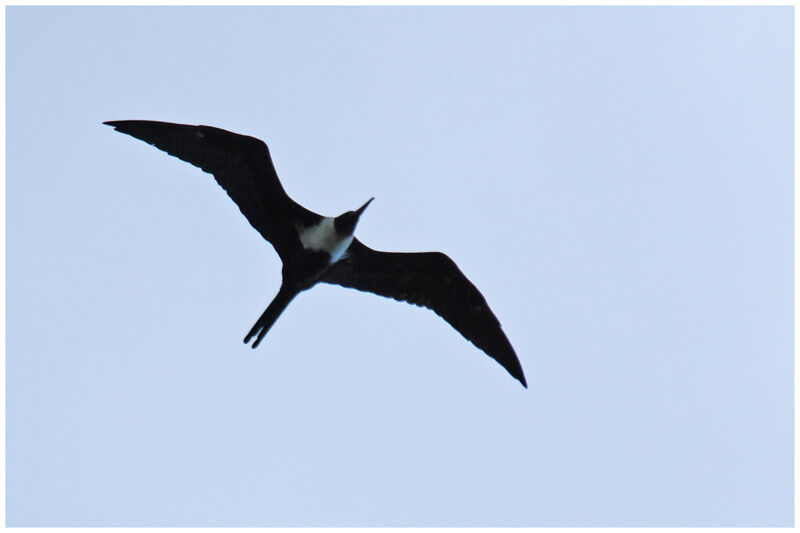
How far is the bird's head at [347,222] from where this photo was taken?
9.63 meters

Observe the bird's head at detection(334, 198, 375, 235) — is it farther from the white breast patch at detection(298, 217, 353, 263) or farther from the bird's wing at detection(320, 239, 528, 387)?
the bird's wing at detection(320, 239, 528, 387)

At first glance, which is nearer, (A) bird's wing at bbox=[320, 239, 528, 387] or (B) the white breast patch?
(B) the white breast patch

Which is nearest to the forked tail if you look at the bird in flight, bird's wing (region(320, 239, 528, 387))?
the bird in flight

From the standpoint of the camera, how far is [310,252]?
9648 mm

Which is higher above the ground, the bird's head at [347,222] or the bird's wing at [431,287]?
the bird's head at [347,222]

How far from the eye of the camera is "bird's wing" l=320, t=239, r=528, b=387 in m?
10.0

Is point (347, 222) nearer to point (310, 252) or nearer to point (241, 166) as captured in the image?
point (310, 252)

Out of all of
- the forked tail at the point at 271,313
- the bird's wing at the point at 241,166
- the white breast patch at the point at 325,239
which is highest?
the bird's wing at the point at 241,166

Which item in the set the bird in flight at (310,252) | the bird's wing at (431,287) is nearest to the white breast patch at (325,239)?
the bird in flight at (310,252)

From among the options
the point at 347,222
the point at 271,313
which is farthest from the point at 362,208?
the point at 271,313

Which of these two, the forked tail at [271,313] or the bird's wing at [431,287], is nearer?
the forked tail at [271,313]

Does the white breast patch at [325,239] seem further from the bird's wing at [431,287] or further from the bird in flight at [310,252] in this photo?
the bird's wing at [431,287]

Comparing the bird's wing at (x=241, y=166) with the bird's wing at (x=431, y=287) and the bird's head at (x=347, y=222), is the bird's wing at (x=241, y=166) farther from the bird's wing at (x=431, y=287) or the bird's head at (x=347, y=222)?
the bird's wing at (x=431, y=287)

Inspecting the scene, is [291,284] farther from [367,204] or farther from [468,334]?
[468,334]
